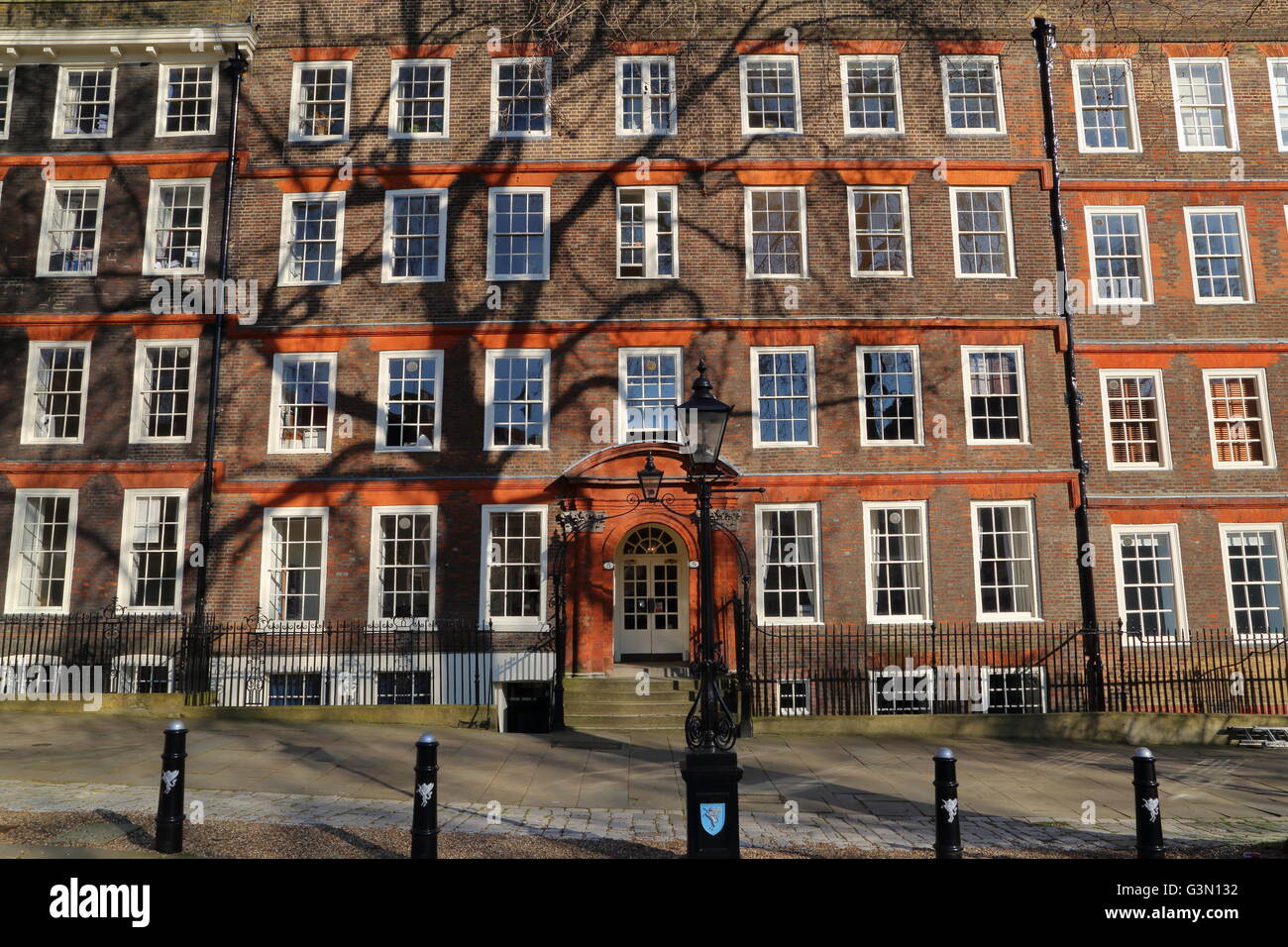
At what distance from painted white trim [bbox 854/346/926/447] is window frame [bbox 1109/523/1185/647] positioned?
435cm

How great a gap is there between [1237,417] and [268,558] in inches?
800

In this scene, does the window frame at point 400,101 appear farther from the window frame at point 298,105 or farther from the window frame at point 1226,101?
the window frame at point 1226,101

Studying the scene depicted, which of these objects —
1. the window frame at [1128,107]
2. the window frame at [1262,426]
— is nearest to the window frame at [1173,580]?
the window frame at [1262,426]

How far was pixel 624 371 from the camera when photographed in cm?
1702

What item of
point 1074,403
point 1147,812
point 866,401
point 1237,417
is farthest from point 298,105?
point 1237,417

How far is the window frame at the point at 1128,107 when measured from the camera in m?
17.8

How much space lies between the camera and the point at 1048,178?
17531 mm

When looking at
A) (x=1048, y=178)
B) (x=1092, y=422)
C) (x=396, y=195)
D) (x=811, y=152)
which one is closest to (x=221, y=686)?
(x=396, y=195)

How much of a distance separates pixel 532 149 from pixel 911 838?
49.4ft

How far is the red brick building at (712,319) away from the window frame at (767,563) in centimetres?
8

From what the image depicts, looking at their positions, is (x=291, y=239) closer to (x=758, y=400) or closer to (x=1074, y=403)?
(x=758, y=400)

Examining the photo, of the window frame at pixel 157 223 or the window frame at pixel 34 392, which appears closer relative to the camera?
the window frame at pixel 34 392

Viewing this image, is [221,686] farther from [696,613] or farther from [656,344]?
[656,344]

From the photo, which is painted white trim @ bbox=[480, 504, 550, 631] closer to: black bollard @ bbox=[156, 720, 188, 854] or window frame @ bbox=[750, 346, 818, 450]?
window frame @ bbox=[750, 346, 818, 450]
